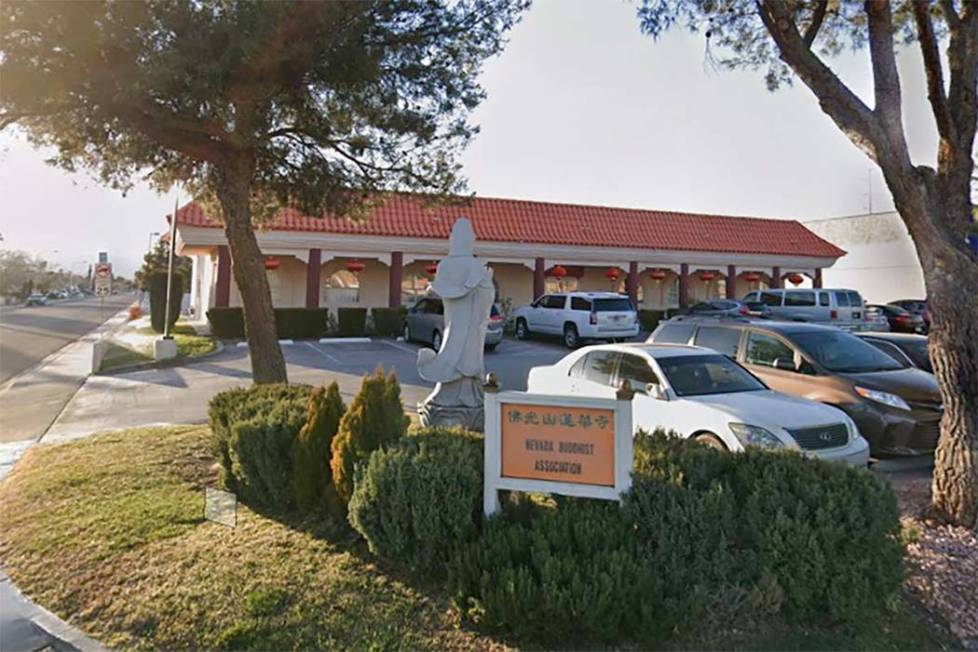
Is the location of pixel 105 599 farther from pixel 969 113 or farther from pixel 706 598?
pixel 969 113

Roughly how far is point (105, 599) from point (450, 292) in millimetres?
3766

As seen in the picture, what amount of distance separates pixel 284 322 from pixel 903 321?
25199 mm

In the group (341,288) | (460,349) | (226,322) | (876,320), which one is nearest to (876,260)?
(876,320)

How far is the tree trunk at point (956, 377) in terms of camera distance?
4844 mm

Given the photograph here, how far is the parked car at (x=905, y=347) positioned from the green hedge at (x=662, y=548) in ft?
23.5

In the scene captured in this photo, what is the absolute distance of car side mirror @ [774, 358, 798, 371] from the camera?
27.1ft

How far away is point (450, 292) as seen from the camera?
20.8 feet

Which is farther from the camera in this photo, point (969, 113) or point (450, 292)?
point (450, 292)

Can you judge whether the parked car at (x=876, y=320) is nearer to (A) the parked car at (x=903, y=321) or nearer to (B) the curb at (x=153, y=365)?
(A) the parked car at (x=903, y=321)

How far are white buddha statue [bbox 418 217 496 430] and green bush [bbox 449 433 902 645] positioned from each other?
103 inches

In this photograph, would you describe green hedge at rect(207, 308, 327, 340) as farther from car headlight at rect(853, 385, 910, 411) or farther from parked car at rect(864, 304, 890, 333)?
parked car at rect(864, 304, 890, 333)

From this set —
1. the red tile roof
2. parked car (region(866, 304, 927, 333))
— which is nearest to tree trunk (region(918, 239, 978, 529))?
the red tile roof

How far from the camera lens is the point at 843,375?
25.5 feet

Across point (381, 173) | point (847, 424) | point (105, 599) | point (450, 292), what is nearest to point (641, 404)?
point (847, 424)
